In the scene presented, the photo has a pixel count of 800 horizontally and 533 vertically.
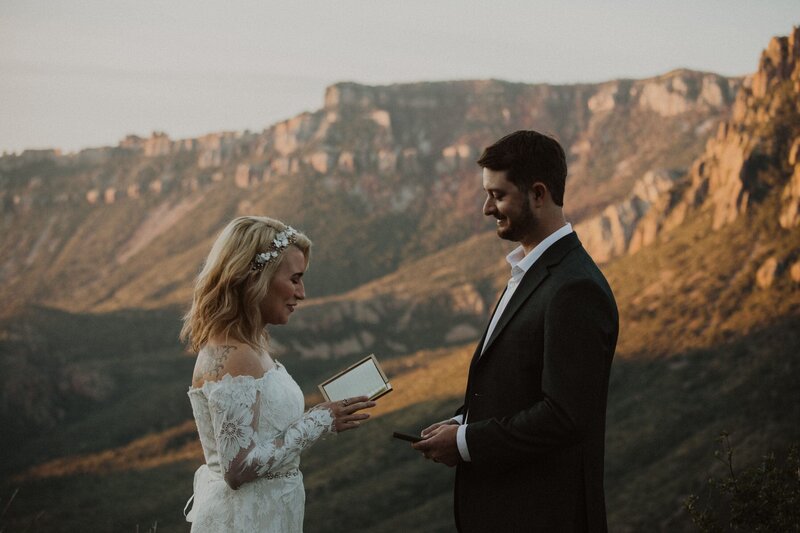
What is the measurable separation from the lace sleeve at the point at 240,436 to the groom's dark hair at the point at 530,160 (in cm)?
154

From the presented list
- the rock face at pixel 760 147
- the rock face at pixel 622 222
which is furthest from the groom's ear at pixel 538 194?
the rock face at pixel 622 222

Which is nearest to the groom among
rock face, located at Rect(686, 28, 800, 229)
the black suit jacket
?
the black suit jacket

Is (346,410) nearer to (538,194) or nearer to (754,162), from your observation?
(538,194)

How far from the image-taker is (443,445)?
3469 mm

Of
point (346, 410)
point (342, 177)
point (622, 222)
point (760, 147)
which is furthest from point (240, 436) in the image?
point (342, 177)

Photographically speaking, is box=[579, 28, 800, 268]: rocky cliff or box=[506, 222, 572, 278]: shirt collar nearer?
box=[506, 222, 572, 278]: shirt collar

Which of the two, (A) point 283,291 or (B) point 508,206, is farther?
(A) point 283,291

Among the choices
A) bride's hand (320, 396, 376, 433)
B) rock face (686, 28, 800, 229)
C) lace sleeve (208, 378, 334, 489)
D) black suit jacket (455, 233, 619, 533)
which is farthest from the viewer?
rock face (686, 28, 800, 229)

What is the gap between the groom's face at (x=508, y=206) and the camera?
3.54 metres

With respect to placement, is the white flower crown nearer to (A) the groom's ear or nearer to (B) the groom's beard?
(B) the groom's beard

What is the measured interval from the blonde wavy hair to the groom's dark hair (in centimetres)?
125

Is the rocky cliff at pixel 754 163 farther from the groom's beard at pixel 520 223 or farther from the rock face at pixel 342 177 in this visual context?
the groom's beard at pixel 520 223

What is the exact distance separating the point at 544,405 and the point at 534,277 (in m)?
0.58

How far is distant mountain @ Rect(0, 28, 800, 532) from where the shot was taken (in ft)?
122
